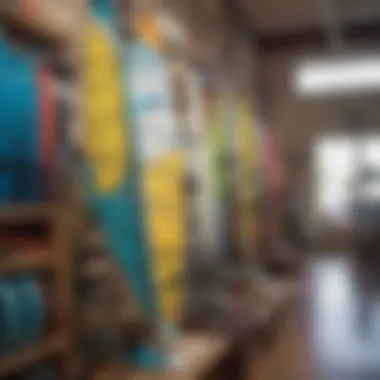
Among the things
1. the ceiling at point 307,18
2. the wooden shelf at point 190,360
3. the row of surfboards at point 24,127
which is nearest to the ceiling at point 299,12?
the ceiling at point 307,18

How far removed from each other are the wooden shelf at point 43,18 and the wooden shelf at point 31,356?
1.18 m

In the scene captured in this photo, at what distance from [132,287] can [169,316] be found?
1.15ft

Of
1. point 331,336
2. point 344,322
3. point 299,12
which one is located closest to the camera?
point 331,336

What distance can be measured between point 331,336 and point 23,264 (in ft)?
8.35

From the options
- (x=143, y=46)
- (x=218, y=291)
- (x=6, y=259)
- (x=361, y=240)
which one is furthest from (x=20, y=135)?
(x=361, y=240)

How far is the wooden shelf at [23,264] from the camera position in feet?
6.33

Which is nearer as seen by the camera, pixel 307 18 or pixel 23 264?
pixel 23 264

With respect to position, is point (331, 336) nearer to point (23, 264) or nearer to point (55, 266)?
point (55, 266)

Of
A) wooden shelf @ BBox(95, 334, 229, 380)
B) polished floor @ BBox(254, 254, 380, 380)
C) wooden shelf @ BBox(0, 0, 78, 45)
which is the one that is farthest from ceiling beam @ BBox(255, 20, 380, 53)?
wooden shelf @ BBox(95, 334, 229, 380)

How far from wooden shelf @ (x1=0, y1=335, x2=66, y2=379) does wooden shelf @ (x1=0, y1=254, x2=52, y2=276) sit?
0.80ft

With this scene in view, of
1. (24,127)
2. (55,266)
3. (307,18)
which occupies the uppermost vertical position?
(307,18)

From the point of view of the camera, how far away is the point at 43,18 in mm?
2580

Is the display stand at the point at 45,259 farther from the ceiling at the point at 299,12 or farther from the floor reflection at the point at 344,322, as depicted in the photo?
the ceiling at the point at 299,12

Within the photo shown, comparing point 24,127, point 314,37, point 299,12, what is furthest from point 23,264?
point 314,37
